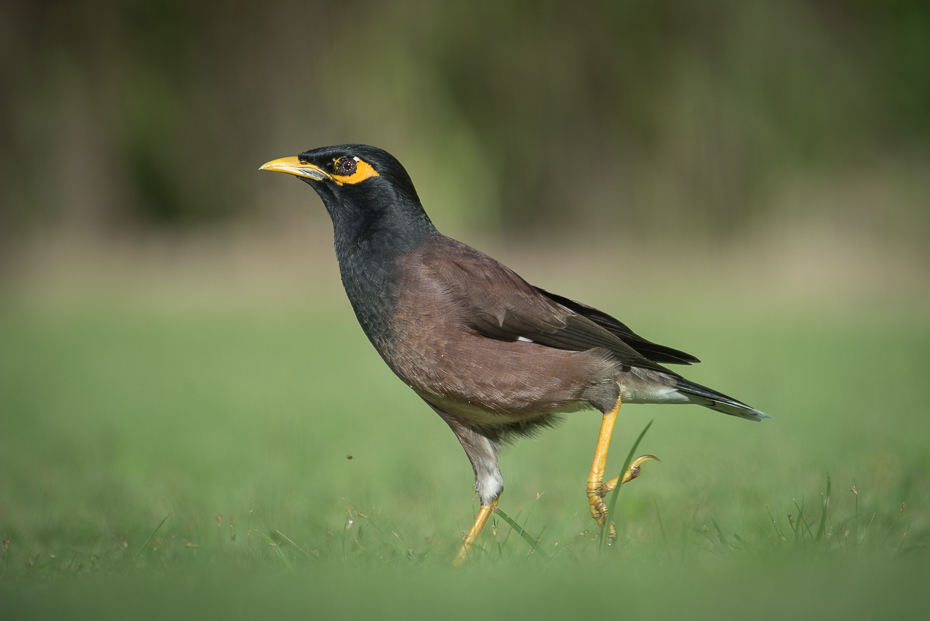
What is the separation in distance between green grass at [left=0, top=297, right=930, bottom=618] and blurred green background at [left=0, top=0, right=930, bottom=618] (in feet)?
0.09

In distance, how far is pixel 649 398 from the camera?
385cm

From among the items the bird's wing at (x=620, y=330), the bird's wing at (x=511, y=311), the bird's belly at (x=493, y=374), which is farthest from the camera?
the bird's wing at (x=620, y=330)

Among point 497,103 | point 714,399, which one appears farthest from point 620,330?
point 497,103

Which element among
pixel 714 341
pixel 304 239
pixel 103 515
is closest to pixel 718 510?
pixel 103 515

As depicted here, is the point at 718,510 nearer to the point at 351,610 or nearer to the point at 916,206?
the point at 351,610

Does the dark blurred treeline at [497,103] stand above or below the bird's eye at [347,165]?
above

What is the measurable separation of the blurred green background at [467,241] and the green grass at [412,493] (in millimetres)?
27

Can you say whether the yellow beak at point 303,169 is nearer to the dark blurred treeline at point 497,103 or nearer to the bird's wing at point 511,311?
the bird's wing at point 511,311

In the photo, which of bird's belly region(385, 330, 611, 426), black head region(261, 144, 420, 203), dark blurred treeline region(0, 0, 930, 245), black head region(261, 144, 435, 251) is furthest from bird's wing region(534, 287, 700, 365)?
dark blurred treeline region(0, 0, 930, 245)

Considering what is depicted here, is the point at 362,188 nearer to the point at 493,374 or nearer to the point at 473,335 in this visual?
the point at 473,335

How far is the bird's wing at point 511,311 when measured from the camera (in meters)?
3.47

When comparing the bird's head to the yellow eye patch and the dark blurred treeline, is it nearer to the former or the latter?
the yellow eye patch

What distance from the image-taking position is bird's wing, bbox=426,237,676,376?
11.4ft

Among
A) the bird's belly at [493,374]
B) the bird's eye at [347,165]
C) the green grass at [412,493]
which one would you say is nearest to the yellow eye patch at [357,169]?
the bird's eye at [347,165]
